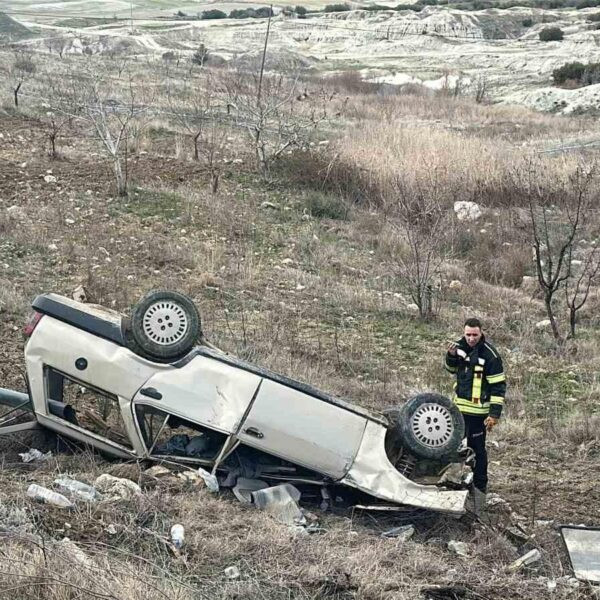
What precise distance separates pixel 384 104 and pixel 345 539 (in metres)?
24.9

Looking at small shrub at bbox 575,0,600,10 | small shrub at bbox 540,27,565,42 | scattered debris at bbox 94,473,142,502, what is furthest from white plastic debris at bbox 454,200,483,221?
small shrub at bbox 575,0,600,10

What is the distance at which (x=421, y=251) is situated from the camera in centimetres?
1212

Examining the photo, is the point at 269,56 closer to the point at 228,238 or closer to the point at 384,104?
the point at 384,104

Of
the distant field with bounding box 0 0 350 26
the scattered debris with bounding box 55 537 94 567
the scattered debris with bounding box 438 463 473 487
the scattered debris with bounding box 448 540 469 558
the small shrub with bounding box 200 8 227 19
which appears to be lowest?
the scattered debris with bounding box 448 540 469 558

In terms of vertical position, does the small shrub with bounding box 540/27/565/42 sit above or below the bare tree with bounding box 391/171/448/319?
above

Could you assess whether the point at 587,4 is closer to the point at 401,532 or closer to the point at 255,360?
the point at 255,360

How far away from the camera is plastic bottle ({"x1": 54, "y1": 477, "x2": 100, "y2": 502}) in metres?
4.75

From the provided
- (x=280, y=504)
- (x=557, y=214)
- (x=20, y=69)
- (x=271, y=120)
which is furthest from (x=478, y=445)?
(x=20, y=69)

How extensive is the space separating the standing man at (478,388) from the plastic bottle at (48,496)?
3035 mm

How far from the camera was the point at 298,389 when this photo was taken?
540 cm

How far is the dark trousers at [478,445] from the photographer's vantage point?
6090 millimetres

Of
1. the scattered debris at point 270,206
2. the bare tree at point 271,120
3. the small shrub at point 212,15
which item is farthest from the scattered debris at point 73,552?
the small shrub at point 212,15

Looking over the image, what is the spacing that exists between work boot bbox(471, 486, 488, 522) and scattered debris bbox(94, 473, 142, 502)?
2.46 meters

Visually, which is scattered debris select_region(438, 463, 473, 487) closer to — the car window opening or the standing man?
the standing man
